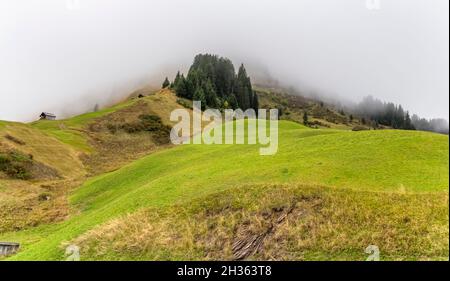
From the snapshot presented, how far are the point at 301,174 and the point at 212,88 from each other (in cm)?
14200

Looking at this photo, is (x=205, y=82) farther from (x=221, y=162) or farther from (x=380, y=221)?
(x=380, y=221)

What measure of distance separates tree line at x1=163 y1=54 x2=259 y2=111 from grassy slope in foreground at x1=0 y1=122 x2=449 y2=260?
111 meters

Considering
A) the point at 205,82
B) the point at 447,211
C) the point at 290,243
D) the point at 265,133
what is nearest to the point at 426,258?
the point at 447,211

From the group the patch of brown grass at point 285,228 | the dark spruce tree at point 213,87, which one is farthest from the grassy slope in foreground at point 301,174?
the dark spruce tree at point 213,87

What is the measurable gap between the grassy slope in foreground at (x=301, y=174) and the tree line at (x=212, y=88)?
111m

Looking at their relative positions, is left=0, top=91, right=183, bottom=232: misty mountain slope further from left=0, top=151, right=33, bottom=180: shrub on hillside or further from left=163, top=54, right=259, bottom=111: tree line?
left=163, top=54, right=259, bottom=111: tree line

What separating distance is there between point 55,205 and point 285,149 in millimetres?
26962

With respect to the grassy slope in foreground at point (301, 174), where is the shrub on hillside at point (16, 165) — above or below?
below

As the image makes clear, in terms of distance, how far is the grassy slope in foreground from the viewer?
28.9 metres

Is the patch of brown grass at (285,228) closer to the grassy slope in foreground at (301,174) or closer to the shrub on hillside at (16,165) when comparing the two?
the grassy slope in foreground at (301,174)

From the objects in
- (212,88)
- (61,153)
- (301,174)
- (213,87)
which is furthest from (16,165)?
(213,87)

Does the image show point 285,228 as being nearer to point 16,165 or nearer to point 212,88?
point 16,165

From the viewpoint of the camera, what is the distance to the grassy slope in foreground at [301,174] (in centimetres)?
2888

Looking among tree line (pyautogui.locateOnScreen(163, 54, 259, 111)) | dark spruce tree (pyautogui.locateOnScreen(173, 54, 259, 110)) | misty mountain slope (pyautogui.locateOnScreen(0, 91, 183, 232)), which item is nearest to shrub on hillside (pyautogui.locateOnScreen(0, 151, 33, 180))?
misty mountain slope (pyautogui.locateOnScreen(0, 91, 183, 232))
